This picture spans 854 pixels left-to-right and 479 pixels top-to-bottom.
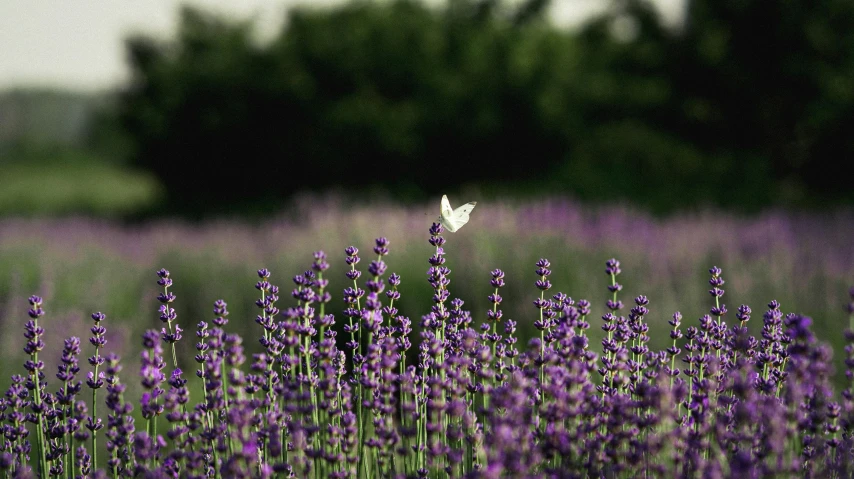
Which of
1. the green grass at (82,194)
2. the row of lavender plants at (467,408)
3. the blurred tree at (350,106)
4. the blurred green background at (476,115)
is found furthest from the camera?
the green grass at (82,194)

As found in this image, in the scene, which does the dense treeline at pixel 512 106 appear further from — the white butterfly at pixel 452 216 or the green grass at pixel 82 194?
the white butterfly at pixel 452 216

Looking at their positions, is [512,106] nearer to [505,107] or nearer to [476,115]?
[505,107]

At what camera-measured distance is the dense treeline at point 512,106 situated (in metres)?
14.9

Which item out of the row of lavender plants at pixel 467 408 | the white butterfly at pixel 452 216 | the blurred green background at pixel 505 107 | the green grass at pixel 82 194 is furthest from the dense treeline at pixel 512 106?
the row of lavender plants at pixel 467 408

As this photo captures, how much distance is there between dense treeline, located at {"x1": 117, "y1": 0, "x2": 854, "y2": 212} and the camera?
1495cm

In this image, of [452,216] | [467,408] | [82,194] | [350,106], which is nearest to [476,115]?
[350,106]

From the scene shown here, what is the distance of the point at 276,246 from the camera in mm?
9242

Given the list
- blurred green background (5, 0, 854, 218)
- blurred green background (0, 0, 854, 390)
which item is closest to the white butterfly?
blurred green background (0, 0, 854, 390)

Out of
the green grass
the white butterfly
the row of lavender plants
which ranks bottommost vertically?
the row of lavender plants

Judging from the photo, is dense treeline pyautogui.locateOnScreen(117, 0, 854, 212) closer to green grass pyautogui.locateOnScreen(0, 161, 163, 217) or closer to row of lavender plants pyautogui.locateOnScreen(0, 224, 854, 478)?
green grass pyautogui.locateOnScreen(0, 161, 163, 217)

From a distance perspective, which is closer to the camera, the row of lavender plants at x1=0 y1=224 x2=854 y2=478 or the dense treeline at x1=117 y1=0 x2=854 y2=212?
the row of lavender plants at x1=0 y1=224 x2=854 y2=478

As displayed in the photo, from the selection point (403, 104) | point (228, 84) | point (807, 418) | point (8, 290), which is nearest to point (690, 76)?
point (403, 104)

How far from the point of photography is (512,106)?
1505 cm

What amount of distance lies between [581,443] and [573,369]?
512 millimetres
